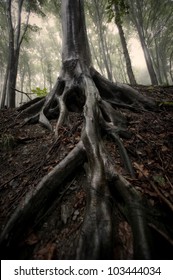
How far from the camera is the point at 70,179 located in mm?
Answer: 2180

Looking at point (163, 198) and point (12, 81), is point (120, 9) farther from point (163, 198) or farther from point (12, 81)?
point (12, 81)

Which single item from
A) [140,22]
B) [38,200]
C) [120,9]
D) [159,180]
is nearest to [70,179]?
[38,200]

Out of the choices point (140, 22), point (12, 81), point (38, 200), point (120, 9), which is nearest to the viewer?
point (38, 200)

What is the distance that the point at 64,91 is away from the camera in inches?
156

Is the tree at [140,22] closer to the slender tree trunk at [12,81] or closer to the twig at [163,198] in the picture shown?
the slender tree trunk at [12,81]

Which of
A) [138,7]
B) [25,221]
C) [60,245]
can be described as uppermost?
[138,7]

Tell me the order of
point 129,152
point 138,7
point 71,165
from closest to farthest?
point 71,165
point 129,152
point 138,7

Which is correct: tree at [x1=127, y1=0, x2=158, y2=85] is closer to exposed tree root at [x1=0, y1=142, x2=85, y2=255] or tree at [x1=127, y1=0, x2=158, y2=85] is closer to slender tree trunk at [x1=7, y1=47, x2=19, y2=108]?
slender tree trunk at [x1=7, y1=47, x2=19, y2=108]

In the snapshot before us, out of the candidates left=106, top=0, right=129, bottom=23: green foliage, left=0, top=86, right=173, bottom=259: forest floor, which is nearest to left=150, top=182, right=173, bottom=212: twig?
left=0, top=86, right=173, bottom=259: forest floor

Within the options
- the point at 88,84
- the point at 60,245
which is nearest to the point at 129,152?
the point at 60,245

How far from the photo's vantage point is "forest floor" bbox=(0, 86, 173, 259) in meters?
1.58

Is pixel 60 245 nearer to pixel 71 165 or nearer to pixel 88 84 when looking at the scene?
pixel 71 165

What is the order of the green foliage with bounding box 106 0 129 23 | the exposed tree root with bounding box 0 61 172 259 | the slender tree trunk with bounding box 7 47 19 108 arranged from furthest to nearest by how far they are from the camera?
1. the slender tree trunk with bounding box 7 47 19 108
2. the green foliage with bounding box 106 0 129 23
3. the exposed tree root with bounding box 0 61 172 259

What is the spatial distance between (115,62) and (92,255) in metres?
35.5
